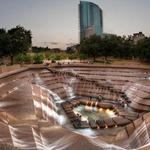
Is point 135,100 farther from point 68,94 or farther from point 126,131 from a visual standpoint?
point 126,131

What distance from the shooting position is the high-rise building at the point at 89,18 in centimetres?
11150

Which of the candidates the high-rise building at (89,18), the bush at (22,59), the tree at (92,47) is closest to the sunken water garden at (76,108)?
the bush at (22,59)

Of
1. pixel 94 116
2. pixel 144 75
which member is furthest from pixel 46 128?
pixel 144 75

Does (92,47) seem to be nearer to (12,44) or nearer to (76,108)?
(12,44)

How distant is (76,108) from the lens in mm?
18234

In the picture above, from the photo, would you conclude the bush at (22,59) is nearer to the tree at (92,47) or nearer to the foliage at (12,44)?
the foliage at (12,44)

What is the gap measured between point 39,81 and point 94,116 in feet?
24.8

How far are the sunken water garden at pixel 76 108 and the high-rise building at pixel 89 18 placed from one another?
285 ft

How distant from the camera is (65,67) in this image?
28.8 meters

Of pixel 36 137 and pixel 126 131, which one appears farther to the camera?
pixel 126 131

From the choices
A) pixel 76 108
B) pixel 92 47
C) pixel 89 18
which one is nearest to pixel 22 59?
pixel 92 47

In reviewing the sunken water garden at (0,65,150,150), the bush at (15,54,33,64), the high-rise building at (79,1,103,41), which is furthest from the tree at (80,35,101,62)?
the high-rise building at (79,1,103,41)

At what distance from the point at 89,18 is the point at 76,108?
3922 inches

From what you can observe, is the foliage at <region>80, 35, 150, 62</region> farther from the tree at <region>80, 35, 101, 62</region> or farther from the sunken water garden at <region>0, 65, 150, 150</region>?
the sunken water garden at <region>0, 65, 150, 150</region>
